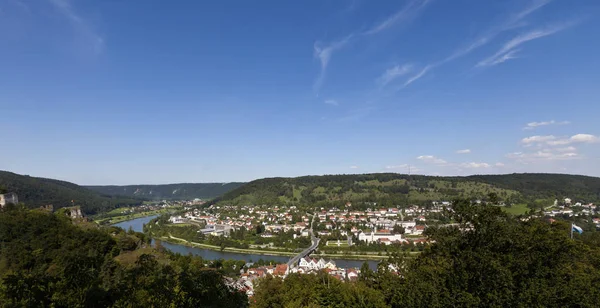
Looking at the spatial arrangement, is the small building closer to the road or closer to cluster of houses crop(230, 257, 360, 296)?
cluster of houses crop(230, 257, 360, 296)

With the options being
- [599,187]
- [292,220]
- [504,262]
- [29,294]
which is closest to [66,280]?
[29,294]

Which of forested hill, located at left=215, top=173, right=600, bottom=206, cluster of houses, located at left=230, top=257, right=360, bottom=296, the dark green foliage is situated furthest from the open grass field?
forested hill, located at left=215, top=173, right=600, bottom=206

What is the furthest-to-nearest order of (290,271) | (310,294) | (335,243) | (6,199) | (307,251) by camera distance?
(335,243)
(307,251)
(6,199)
(290,271)
(310,294)

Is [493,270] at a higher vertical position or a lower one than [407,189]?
lower

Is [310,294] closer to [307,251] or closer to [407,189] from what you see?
[307,251]

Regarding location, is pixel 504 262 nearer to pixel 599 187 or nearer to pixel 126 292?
pixel 126 292

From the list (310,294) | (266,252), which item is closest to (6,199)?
(266,252)
